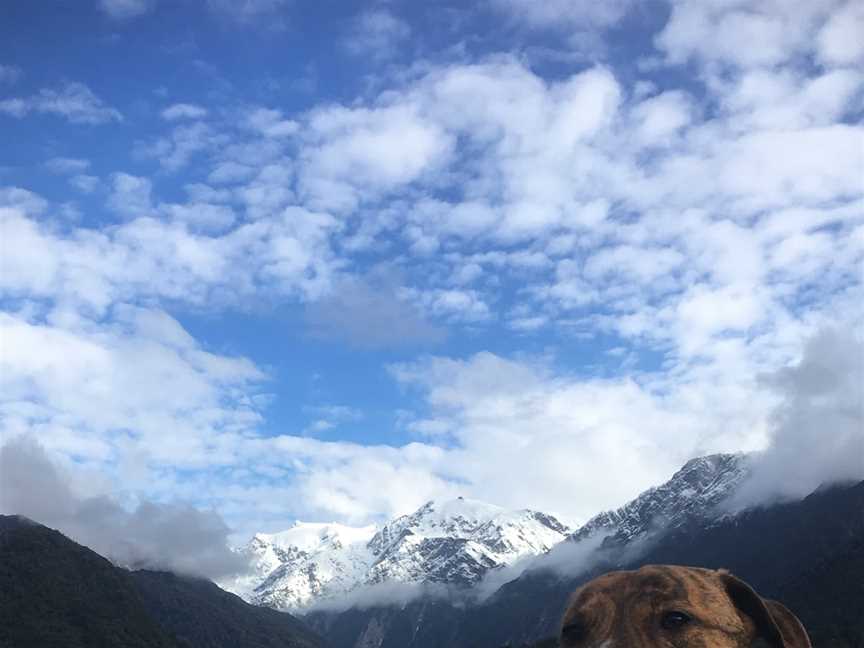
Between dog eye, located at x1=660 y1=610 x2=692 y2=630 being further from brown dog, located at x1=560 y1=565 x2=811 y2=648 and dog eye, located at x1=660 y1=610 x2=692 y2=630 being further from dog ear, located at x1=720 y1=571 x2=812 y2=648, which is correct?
dog ear, located at x1=720 y1=571 x2=812 y2=648

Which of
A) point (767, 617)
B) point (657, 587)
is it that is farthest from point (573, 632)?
point (767, 617)

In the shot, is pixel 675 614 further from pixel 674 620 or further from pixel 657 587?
pixel 657 587

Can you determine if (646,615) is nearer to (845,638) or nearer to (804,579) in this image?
(845,638)

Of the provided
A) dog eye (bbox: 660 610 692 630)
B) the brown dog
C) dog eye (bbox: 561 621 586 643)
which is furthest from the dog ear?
dog eye (bbox: 561 621 586 643)

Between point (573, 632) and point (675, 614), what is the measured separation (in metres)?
0.68

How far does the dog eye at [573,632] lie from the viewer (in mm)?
4934

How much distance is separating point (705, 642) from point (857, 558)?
197m

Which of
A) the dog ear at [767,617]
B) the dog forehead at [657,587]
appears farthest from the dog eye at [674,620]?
the dog ear at [767,617]

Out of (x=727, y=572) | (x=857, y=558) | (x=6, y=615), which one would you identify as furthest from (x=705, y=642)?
(x=6, y=615)

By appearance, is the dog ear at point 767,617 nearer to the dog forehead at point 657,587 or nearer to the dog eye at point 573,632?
the dog forehead at point 657,587

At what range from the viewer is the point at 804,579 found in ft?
574

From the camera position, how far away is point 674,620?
478cm

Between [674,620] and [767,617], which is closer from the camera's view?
[674,620]

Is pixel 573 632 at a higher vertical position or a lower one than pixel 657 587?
lower
